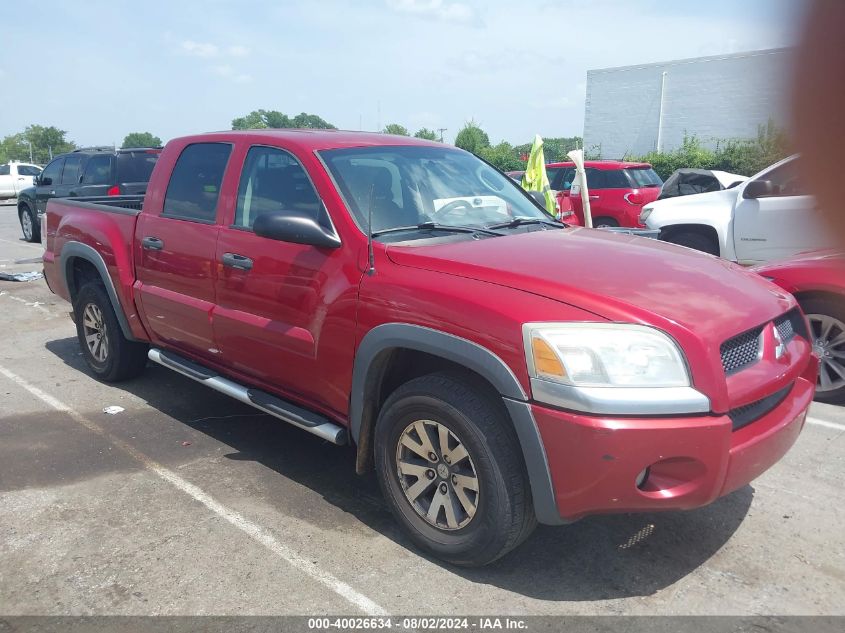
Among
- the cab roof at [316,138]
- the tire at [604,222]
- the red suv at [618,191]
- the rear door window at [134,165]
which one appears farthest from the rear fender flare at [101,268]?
the tire at [604,222]

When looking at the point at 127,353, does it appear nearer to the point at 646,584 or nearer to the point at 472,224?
the point at 472,224

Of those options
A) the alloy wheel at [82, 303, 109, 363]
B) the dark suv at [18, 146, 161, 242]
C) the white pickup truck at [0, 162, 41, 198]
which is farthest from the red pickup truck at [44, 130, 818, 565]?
→ the white pickup truck at [0, 162, 41, 198]

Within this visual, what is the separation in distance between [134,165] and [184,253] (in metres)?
8.91

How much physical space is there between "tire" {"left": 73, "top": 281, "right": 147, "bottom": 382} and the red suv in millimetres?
8775

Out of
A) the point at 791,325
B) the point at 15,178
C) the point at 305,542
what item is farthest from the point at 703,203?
the point at 15,178

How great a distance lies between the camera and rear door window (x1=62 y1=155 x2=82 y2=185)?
13016 mm

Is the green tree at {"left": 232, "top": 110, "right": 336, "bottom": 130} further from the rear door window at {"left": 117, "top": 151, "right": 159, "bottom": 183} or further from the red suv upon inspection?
the red suv

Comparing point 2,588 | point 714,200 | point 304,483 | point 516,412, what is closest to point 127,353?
point 304,483

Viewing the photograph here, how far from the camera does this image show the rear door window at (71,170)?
13.0m

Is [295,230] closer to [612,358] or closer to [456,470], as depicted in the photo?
[456,470]

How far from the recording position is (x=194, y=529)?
3.43m

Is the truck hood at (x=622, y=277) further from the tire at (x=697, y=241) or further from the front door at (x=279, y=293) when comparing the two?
the tire at (x=697, y=241)

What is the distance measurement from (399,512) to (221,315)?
1608mm

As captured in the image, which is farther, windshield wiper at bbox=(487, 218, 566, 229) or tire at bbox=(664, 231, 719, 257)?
tire at bbox=(664, 231, 719, 257)
